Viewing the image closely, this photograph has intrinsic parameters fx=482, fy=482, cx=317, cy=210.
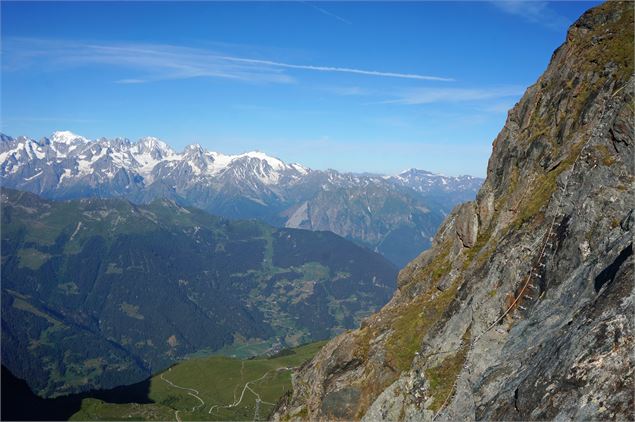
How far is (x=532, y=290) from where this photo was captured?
48812 mm

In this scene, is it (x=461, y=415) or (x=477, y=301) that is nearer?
(x=461, y=415)

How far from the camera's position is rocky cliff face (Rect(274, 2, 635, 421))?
110ft

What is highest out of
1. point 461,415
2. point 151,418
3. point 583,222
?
point 583,222

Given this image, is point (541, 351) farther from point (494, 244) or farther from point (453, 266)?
point (453, 266)

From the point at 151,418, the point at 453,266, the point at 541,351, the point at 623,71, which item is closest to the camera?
the point at 541,351

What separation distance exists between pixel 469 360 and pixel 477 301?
7379 mm

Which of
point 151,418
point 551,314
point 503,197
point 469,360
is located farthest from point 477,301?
point 151,418

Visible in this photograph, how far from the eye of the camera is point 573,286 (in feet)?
140

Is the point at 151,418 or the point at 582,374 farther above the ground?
the point at 582,374

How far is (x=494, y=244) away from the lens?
6009 cm

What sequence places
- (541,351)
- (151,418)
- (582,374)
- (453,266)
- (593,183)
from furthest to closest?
1. (151,418)
2. (453,266)
3. (593,183)
4. (541,351)
5. (582,374)

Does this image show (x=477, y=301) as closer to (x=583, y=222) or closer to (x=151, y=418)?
(x=583, y=222)

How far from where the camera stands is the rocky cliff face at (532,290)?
3341 centimetres

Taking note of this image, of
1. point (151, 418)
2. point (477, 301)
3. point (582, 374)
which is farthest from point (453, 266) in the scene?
point (151, 418)
